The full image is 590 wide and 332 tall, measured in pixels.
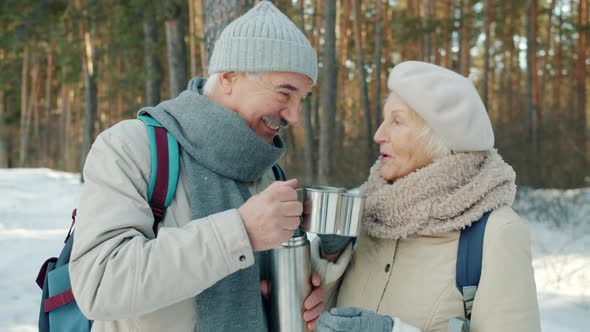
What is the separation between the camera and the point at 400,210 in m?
1.75

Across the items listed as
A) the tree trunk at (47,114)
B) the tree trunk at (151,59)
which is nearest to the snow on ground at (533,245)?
the tree trunk at (151,59)

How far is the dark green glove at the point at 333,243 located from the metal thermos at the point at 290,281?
21 centimetres

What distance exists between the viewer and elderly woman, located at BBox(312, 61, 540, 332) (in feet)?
5.07

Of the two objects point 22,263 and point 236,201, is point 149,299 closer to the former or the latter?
point 236,201

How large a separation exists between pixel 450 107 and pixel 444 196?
289mm

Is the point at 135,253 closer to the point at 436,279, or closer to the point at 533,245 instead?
the point at 436,279

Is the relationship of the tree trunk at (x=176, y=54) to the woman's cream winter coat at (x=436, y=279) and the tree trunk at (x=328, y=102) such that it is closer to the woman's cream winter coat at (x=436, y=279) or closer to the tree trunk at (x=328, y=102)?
the tree trunk at (x=328, y=102)

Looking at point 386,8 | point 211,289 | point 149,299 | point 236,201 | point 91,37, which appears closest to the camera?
point 149,299

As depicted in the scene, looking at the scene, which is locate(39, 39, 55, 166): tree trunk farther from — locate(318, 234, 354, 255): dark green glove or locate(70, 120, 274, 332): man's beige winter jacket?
locate(70, 120, 274, 332): man's beige winter jacket

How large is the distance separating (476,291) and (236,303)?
73 cm

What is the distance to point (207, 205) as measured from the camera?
1570 millimetres

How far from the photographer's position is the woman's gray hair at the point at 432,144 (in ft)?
5.84

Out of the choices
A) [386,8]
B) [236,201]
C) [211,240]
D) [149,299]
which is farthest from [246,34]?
[386,8]

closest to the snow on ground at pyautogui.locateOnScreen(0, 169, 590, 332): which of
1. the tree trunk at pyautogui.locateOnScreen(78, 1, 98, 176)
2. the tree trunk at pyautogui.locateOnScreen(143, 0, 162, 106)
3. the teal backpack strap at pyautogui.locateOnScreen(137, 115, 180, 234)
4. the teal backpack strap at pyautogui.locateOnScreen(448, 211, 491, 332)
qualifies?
the tree trunk at pyautogui.locateOnScreen(78, 1, 98, 176)
